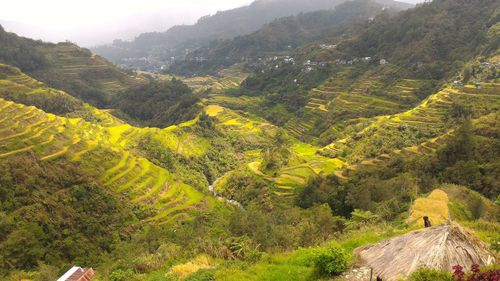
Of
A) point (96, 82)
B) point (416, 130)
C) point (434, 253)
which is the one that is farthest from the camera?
point (96, 82)

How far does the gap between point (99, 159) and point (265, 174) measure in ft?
49.1

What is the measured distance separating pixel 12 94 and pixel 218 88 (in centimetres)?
5763

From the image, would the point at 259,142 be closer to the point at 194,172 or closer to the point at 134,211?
the point at 194,172

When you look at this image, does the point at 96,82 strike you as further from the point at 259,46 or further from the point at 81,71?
the point at 259,46

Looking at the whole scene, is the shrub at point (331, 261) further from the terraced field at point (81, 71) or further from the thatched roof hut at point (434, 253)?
the terraced field at point (81, 71)

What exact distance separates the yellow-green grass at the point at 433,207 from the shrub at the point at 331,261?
23.7ft

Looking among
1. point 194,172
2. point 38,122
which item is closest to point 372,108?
point 194,172

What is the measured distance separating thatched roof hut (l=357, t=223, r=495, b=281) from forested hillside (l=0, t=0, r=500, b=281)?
146mm

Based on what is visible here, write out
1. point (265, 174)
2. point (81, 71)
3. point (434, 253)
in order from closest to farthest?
point (434, 253), point (265, 174), point (81, 71)

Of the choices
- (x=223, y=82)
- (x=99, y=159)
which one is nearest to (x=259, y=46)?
(x=223, y=82)

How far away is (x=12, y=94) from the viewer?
53.7 m

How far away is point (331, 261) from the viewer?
7.31 metres

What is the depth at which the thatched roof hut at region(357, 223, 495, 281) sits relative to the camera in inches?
243

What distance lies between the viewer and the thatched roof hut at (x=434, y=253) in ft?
20.3
